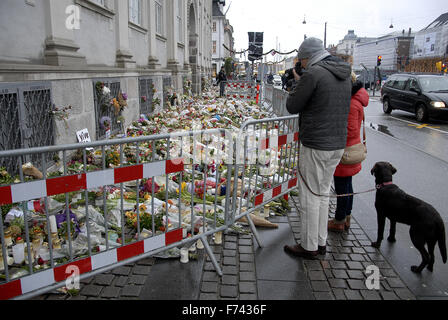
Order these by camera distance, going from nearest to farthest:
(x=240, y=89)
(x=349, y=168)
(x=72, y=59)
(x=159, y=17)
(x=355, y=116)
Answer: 1. (x=355, y=116)
2. (x=349, y=168)
3. (x=72, y=59)
4. (x=159, y=17)
5. (x=240, y=89)

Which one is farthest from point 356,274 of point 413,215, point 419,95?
point 419,95

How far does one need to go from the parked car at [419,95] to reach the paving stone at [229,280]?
1404 cm

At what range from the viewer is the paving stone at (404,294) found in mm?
3168

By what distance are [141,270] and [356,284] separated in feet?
6.50

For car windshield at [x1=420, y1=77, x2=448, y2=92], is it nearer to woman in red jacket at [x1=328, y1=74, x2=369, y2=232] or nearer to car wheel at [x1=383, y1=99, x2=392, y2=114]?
car wheel at [x1=383, y1=99, x2=392, y2=114]

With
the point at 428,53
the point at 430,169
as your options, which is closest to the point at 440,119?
the point at 430,169

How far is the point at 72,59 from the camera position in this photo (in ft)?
20.4

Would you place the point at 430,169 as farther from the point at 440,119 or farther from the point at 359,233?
the point at 440,119

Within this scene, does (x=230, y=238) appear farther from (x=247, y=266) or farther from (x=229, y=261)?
(x=247, y=266)

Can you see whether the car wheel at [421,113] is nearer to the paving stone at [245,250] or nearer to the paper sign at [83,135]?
the paper sign at [83,135]

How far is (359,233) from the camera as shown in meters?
4.52

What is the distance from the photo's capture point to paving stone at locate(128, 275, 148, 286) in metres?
3.30

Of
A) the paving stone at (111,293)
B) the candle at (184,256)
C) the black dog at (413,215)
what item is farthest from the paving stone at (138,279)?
the black dog at (413,215)

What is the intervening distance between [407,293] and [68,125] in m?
5.34
